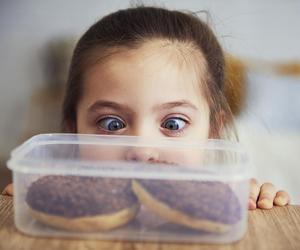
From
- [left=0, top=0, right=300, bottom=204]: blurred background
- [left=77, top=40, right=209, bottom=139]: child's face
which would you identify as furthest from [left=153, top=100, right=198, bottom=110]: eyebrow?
[left=0, top=0, right=300, bottom=204]: blurred background

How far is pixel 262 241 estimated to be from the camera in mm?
537

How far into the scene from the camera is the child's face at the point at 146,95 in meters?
0.85

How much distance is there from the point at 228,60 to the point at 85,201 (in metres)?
0.75

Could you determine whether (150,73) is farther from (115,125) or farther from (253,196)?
(253,196)

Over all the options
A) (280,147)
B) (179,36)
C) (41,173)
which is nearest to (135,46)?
(179,36)

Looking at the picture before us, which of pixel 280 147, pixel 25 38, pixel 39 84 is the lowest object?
pixel 280 147

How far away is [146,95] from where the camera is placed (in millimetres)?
844

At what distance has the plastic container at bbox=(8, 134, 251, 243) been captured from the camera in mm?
511

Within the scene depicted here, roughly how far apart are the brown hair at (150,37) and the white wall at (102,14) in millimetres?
179

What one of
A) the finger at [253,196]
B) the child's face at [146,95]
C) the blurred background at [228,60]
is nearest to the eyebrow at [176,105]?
the child's face at [146,95]

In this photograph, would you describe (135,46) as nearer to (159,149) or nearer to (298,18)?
(159,149)

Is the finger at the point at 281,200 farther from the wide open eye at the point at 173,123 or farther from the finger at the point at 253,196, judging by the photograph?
the wide open eye at the point at 173,123

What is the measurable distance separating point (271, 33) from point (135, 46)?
45cm

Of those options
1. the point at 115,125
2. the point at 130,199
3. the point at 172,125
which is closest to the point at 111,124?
the point at 115,125
